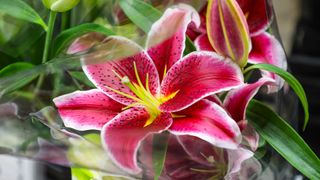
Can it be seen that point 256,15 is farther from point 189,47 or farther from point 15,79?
point 15,79

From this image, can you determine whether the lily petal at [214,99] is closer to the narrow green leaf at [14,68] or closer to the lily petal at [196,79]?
the lily petal at [196,79]

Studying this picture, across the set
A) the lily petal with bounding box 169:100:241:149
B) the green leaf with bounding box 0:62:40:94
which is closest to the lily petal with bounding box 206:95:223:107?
the lily petal with bounding box 169:100:241:149

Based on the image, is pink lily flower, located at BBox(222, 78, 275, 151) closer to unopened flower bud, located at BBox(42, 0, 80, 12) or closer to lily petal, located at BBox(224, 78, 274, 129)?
lily petal, located at BBox(224, 78, 274, 129)

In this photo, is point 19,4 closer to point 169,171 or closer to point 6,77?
point 6,77

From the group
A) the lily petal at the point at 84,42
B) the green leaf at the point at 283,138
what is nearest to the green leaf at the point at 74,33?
the lily petal at the point at 84,42

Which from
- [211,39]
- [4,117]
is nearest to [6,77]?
[4,117]

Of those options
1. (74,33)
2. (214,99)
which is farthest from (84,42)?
(214,99)
